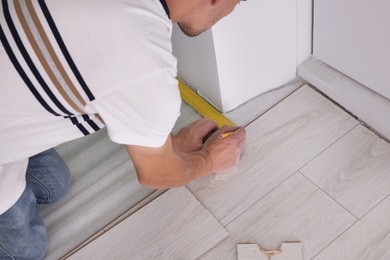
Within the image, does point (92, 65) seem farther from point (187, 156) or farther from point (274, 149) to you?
point (274, 149)

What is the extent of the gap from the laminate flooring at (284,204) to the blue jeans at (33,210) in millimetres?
140

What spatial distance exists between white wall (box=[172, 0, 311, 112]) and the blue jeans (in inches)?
25.1

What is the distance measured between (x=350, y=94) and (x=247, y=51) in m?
0.41

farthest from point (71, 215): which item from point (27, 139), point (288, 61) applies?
point (288, 61)

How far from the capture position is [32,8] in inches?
35.1

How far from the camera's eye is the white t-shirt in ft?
2.93

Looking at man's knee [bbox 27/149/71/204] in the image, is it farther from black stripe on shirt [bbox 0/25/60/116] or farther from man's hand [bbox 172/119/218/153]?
black stripe on shirt [bbox 0/25/60/116]

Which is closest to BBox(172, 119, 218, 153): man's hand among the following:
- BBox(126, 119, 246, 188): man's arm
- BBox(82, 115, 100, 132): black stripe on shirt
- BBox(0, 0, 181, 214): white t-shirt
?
BBox(126, 119, 246, 188): man's arm

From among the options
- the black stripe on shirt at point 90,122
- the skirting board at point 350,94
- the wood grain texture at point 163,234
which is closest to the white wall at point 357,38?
the skirting board at point 350,94

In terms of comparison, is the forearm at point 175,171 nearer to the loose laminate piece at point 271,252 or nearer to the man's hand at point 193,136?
the man's hand at point 193,136

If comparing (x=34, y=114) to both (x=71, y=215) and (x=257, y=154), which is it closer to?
(x=71, y=215)

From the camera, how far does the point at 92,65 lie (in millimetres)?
917

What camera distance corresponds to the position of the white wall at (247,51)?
149 cm

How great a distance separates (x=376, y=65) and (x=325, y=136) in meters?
0.30
